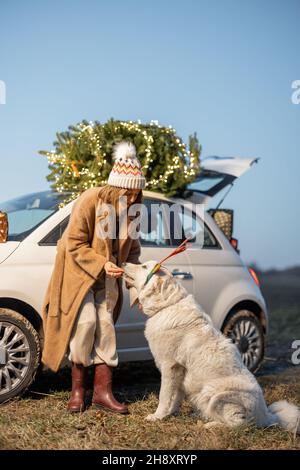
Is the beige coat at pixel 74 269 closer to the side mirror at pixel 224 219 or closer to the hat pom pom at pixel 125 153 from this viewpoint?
the hat pom pom at pixel 125 153

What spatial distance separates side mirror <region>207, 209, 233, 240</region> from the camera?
7.88 m

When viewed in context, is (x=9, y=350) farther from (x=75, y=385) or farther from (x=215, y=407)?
(x=215, y=407)

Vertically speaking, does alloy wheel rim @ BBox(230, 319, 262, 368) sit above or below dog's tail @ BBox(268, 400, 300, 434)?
below

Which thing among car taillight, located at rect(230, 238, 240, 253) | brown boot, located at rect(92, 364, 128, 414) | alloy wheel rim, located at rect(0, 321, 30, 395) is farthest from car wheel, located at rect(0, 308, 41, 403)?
car taillight, located at rect(230, 238, 240, 253)

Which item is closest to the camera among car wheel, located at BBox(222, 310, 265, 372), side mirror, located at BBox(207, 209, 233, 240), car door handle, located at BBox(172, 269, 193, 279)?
car door handle, located at BBox(172, 269, 193, 279)

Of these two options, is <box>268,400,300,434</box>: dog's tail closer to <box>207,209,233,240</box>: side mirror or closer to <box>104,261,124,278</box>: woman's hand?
<box>104,261,124,278</box>: woman's hand

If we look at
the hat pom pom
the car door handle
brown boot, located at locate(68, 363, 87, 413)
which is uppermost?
the hat pom pom

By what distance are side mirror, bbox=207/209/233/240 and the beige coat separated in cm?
272

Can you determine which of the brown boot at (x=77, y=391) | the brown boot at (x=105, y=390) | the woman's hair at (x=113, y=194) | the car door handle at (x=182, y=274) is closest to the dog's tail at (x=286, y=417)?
the brown boot at (x=105, y=390)

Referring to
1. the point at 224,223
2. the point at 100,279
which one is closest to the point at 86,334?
the point at 100,279

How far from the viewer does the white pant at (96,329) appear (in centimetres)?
524

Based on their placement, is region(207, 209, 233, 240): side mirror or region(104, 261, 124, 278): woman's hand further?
region(207, 209, 233, 240): side mirror

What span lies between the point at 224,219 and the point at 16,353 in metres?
3.17

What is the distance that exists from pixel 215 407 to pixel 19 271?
6.87 ft
